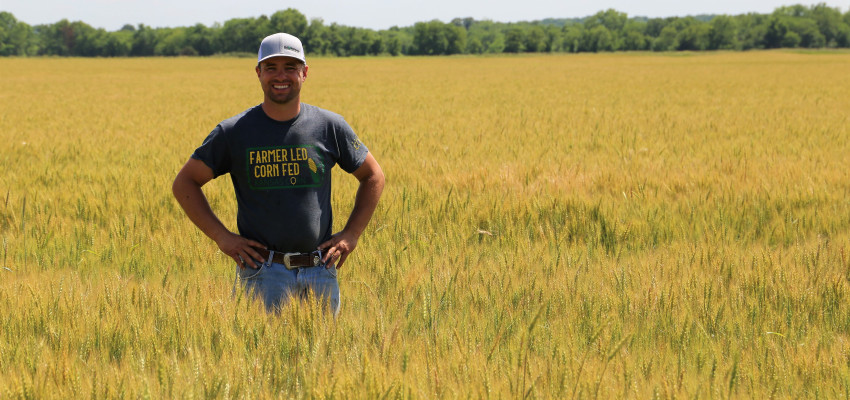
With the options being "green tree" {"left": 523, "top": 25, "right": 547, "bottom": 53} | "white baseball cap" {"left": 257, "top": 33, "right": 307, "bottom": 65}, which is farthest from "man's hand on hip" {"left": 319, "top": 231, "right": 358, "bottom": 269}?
"green tree" {"left": 523, "top": 25, "right": 547, "bottom": 53}

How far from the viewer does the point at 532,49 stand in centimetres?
12438

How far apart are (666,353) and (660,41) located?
134 metres

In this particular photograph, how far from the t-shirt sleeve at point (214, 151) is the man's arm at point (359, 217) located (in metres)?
0.47

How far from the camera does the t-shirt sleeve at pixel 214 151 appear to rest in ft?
8.05

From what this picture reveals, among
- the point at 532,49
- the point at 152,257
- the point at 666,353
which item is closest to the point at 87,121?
the point at 152,257

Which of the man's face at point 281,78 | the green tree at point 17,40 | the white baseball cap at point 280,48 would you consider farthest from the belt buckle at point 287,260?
the green tree at point 17,40

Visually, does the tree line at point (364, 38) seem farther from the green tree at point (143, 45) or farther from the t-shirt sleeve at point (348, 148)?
the t-shirt sleeve at point (348, 148)

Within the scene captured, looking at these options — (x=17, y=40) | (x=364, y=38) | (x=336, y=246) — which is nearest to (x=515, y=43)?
(x=364, y=38)

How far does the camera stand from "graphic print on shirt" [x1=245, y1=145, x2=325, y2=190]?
8.05 feet

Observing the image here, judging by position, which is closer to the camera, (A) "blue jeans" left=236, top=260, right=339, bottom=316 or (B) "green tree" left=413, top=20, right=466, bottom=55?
(A) "blue jeans" left=236, top=260, right=339, bottom=316

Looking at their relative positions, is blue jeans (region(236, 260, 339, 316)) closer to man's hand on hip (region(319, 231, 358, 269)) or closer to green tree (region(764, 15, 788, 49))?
man's hand on hip (region(319, 231, 358, 269))

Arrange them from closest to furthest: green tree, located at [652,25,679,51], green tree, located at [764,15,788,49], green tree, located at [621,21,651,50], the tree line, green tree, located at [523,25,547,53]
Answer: the tree line → green tree, located at [523,25,547,53] → green tree, located at [652,25,679,51] → green tree, located at [621,21,651,50] → green tree, located at [764,15,788,49]

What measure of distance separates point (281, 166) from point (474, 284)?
98 centimetres

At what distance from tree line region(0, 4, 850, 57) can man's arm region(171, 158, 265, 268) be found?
347 feet
